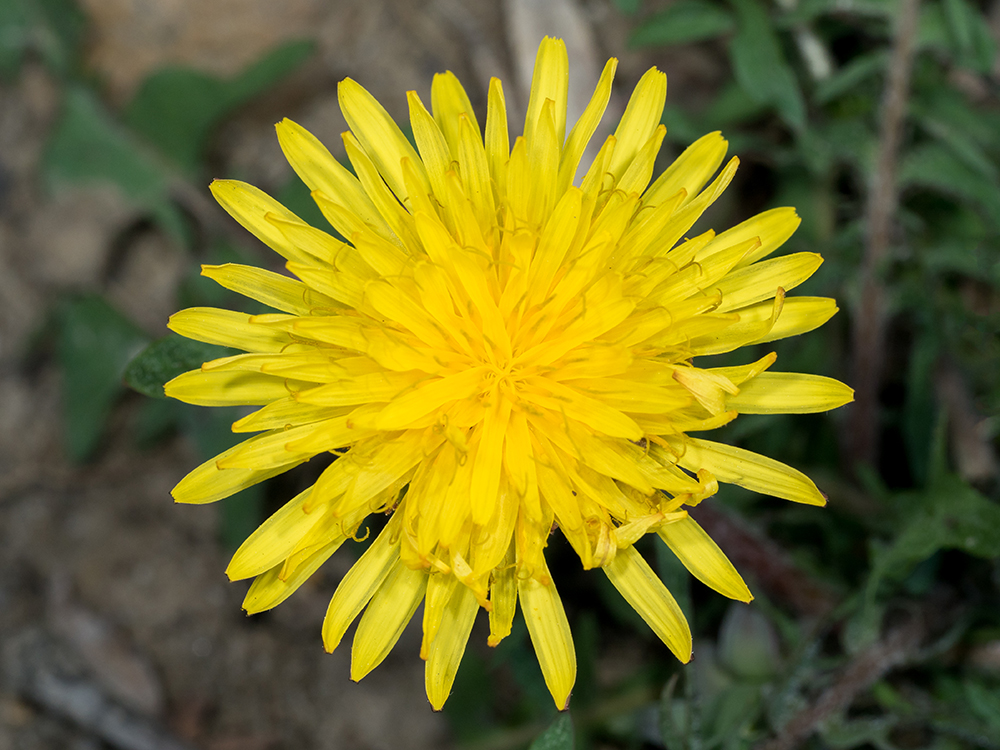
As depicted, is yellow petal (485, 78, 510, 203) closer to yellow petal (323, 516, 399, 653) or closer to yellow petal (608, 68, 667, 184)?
yellow petal (608, 68, 667, 184)

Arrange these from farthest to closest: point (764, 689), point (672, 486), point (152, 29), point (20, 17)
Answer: point (152, 29)
point (20, 17)
point (764, 689)
point (672, 486)

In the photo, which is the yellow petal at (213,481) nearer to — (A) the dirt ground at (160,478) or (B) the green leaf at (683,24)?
(A) the dirt ground at (160,478)

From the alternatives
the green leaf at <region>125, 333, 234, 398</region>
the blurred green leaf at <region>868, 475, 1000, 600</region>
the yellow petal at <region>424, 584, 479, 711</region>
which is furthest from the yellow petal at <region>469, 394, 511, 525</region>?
the blurred green leaf at <region>868, 475, 1000, 600</region>

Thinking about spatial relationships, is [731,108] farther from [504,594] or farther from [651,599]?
[504,594]

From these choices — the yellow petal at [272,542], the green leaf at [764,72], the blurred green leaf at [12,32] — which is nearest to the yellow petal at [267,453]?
the yellow petal at [272,542]

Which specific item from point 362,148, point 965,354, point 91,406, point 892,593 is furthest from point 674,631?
point 91,406

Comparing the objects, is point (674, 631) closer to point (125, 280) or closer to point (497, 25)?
point (497, 25)
